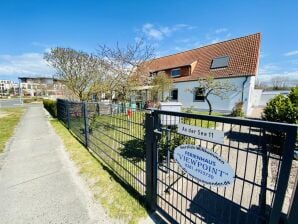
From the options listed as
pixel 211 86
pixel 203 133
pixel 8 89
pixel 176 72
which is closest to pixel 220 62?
pixel 176 72

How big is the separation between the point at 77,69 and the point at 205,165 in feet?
35.1

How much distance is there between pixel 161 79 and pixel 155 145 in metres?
13.8

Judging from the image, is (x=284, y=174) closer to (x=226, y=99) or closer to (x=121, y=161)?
(x=121, y=161)

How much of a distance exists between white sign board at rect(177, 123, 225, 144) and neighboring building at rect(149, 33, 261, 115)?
10696 mm

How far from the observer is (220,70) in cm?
1595

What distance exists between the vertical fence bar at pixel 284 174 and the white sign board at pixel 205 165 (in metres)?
0.38

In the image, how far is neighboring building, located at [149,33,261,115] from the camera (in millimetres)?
13977

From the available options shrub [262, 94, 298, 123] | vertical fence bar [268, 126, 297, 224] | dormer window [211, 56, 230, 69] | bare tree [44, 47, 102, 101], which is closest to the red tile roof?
dormer window [211, 56, 230, 69]

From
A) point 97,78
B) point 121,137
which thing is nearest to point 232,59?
point 97,78

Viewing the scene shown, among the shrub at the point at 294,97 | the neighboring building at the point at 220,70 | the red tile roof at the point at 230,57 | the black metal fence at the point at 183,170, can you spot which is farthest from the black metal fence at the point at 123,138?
the neighboring building at the point at 220,70

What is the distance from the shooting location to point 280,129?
1.32 meters

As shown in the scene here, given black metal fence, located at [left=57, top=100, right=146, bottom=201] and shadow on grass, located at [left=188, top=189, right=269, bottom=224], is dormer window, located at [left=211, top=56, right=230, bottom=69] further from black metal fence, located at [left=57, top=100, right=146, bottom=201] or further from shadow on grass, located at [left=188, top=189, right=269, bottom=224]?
shadow on grass, located at [left=188, top=189, right=269, bottom=224]

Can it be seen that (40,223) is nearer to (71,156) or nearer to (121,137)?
(121,137)

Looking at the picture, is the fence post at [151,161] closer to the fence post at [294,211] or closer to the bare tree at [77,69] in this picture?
the fence post at [294,211]
